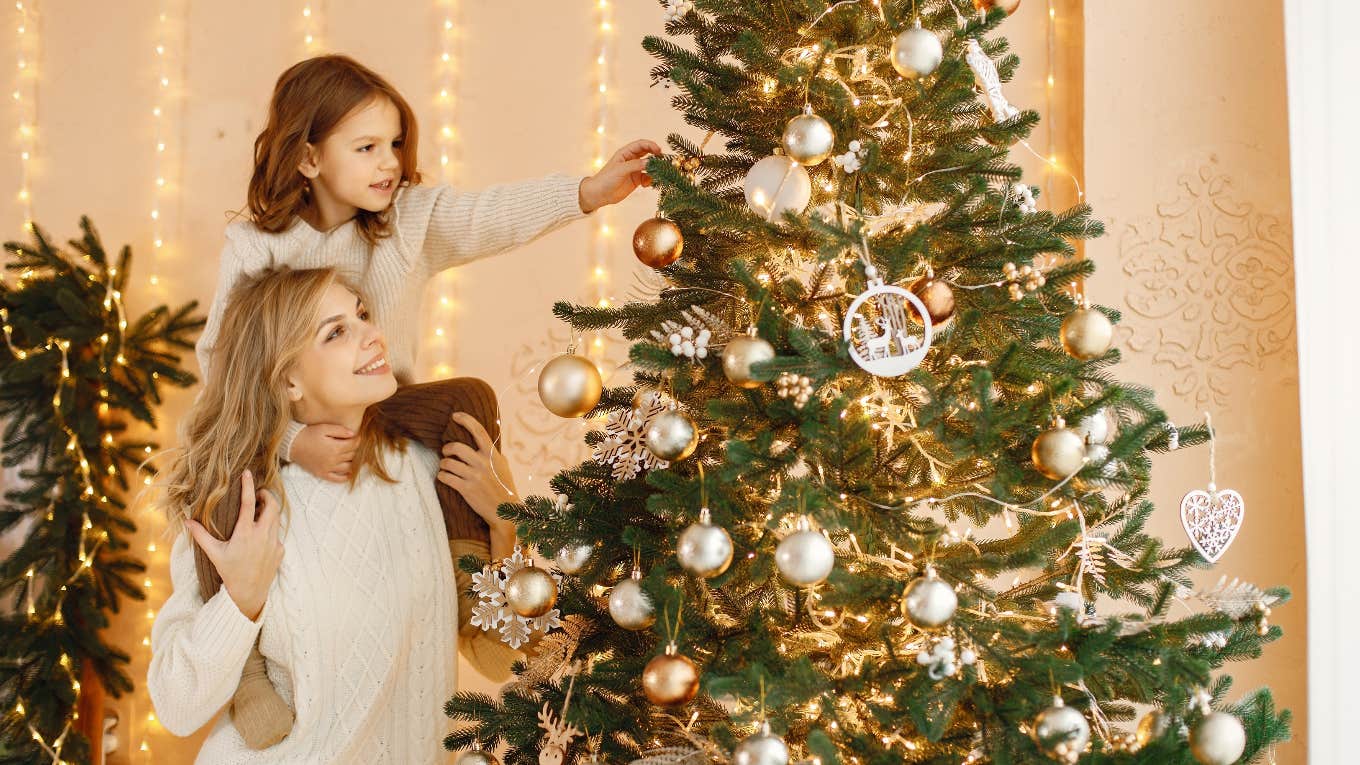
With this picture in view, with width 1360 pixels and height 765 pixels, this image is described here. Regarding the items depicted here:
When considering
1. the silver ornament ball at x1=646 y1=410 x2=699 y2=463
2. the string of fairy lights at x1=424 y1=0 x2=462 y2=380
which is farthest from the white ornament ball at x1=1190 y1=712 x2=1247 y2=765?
the string of fairy lights at x1=424 y1=0 x2=462 y2=380

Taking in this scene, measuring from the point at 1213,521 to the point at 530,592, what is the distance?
0.88m

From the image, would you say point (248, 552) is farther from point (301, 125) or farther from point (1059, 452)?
point (1059, 452)

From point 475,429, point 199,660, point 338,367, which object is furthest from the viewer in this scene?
point 475,429

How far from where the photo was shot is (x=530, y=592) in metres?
1.40

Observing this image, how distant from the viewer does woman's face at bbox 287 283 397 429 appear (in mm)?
1755

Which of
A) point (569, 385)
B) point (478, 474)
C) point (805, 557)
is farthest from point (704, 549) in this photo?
point (478, 474)

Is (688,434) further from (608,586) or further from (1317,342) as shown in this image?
(1317,342)

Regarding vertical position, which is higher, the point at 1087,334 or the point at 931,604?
the point at 1087,334

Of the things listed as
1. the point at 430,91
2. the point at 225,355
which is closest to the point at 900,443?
the point at 225,355

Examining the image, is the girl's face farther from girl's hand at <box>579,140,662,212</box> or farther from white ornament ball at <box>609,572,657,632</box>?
white ornament ball at <box>609,572,657,632</box>

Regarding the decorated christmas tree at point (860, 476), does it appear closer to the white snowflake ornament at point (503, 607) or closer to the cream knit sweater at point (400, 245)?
the white snowflake ornament at point (503, 607)

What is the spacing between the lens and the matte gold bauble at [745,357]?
1181mm

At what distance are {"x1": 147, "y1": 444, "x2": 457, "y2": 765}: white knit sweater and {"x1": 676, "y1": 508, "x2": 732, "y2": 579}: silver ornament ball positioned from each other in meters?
0.78

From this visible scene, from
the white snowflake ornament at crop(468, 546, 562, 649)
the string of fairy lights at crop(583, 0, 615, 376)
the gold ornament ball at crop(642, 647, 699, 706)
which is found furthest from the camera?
the string of fairy lights at crop(583, 0, 615, 376)
